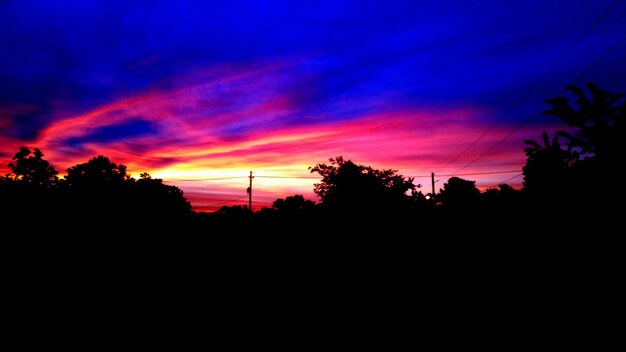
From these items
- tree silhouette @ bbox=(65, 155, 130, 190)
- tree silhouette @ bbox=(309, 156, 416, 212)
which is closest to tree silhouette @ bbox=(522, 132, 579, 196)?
tree silhouette @ bbox=(309, 156, 416, 212)

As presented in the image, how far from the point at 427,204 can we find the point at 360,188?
9.84 feet

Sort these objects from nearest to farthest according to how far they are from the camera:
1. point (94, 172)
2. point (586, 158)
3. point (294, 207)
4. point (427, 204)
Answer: point (586, 158) < point (427, 204) < point (294, 207) < point (94, 172)

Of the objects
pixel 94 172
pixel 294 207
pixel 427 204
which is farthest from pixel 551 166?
pixel 94 172

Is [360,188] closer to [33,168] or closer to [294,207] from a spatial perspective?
[294,207]

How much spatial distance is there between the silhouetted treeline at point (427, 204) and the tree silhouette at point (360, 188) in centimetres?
5

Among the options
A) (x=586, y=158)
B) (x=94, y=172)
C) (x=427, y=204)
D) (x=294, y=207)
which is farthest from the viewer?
(x=94, y=172)

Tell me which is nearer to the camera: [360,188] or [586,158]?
[586,158]

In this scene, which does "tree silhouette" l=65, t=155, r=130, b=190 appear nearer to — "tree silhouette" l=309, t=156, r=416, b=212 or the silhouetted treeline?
the silhouetted treeline

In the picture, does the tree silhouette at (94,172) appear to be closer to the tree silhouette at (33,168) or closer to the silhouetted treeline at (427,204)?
the tree silhouette at (33,168)

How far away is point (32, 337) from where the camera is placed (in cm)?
678

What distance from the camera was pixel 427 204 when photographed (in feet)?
43.7

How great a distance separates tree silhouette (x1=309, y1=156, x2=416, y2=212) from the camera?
1267cm

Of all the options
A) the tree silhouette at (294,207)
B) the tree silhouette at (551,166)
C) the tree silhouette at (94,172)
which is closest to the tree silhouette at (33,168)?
the tree silhouette at (94,172)

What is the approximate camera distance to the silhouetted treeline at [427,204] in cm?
516
